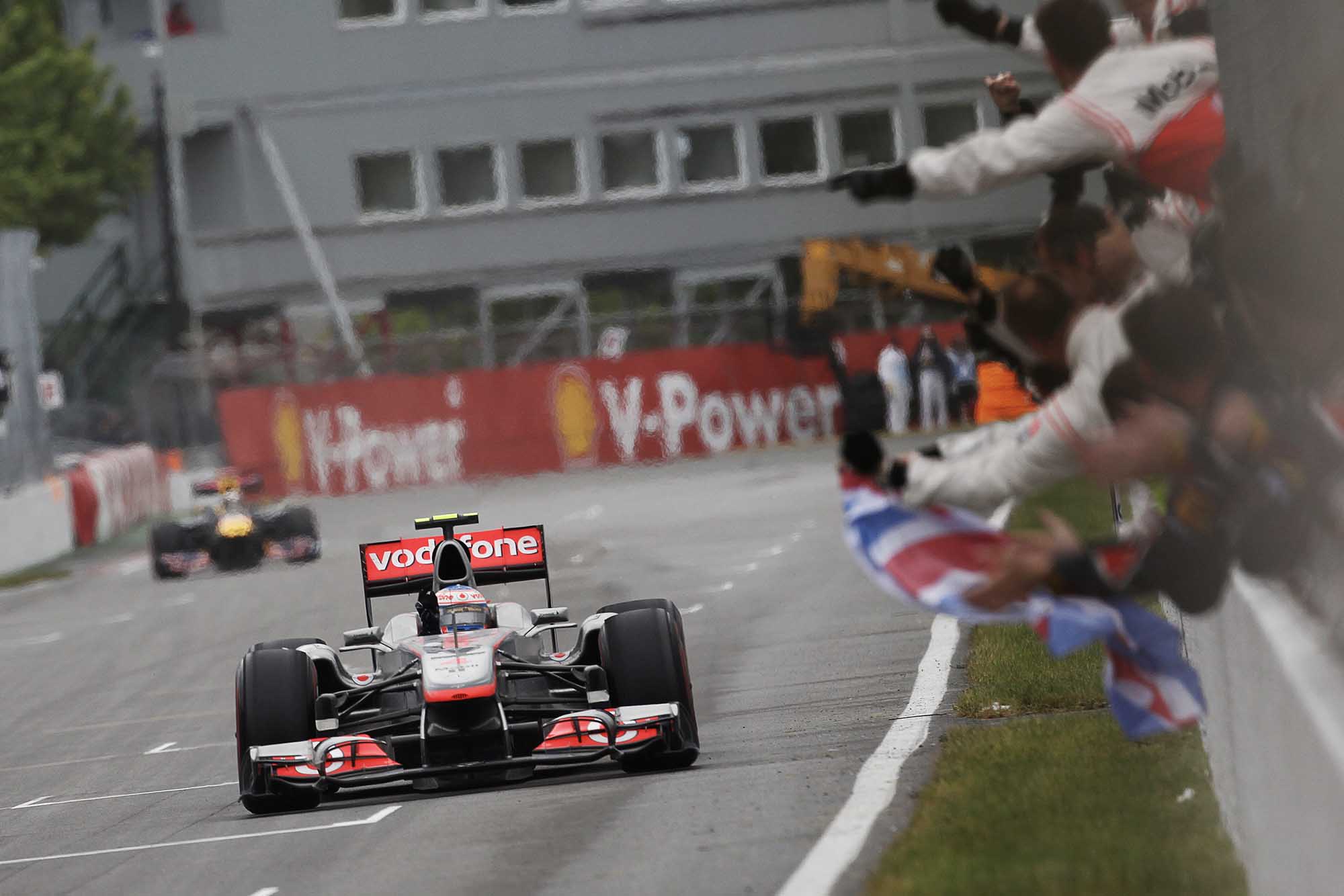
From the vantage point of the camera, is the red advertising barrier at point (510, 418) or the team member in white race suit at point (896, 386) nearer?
the red advertising barrier at point (510, 418)

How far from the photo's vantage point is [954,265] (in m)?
8.09

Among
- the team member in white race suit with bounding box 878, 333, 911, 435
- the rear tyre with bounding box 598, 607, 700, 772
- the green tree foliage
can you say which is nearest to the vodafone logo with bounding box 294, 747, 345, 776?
the rear tyre with bounding box 598, 607, 700, 772

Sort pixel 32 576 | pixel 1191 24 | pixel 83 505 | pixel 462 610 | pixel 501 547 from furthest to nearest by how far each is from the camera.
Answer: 1. pixel 83 505
2. pixel 32 576
3. pixel 501 547
4. pixel 462 610
5. pixel 1191 24

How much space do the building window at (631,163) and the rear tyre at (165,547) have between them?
23154mm

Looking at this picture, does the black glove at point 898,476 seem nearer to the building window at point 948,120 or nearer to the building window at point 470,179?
the building window at point 470,179

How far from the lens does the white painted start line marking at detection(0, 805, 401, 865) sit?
35.9 feet

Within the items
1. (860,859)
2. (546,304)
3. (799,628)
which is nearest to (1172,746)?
(860,859)

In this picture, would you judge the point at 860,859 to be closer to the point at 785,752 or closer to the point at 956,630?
the point at 785,752

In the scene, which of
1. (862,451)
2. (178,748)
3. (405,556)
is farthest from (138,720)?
(862,451)

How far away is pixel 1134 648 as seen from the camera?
280 inches

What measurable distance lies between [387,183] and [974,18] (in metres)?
41.9

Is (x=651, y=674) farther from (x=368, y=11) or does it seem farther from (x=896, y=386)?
(x=368, y=11)

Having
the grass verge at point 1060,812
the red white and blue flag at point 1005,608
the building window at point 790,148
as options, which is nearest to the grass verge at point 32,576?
the grass verge at point 1060,812

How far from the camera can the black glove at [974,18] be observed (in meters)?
7.99
